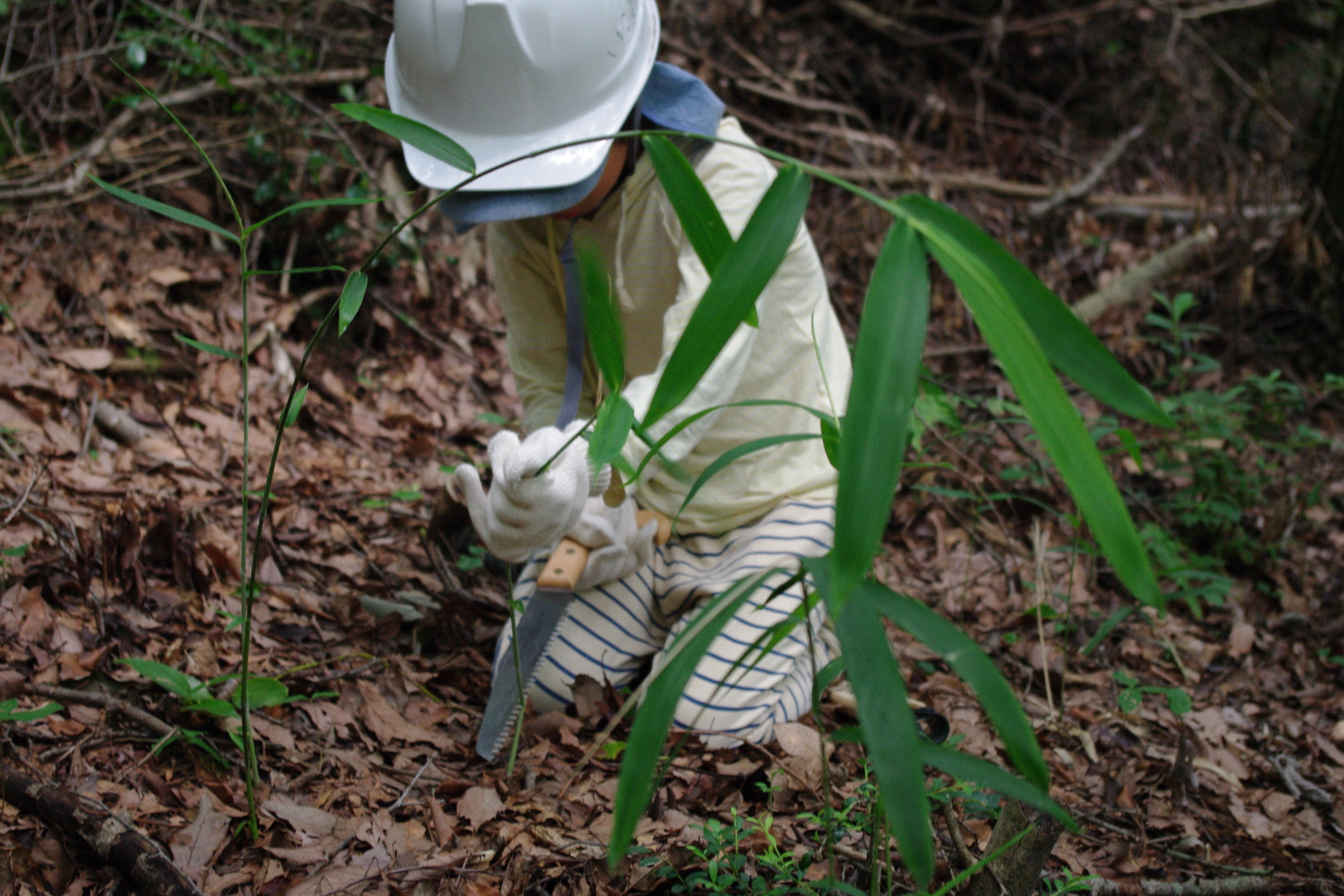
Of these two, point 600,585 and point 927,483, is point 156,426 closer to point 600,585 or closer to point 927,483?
point 600,585

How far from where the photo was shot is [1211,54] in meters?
4.76

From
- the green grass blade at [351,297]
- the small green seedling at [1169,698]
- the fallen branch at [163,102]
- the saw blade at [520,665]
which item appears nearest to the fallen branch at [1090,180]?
the fallen branch at [163,102]

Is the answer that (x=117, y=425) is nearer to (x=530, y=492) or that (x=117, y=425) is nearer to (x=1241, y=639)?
(x=530, y=492)

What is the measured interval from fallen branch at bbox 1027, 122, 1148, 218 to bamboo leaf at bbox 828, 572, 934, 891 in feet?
12.5

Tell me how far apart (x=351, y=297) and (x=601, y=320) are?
0.25 meters

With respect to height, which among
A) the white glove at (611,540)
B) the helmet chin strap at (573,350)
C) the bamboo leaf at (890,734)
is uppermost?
the bamboo leaf at (890,734)

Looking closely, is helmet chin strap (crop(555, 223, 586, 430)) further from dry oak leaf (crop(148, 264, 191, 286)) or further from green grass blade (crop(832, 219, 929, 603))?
dry oak leaf (crop(148, 264, 191, 286))

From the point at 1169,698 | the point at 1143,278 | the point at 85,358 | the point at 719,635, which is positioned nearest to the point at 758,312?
the point at 719,635

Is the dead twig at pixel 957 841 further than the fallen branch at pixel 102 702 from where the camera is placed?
No

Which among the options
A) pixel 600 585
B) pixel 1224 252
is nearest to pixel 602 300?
pixel 600 585

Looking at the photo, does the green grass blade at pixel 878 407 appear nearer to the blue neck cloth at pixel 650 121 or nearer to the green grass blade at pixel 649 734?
the green grass blade at pixel 649 734

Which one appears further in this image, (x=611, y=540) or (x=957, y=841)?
(x=611, y=540)

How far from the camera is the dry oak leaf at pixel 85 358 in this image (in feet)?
8.06

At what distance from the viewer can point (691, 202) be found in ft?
2.79
